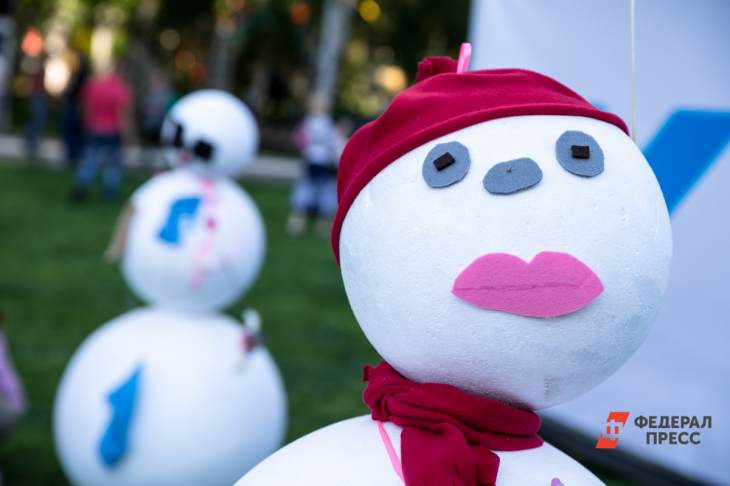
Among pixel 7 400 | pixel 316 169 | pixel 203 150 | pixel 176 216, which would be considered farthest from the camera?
pixel 316 169

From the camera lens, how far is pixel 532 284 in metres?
1.66

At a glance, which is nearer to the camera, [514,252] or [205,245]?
[514,252]

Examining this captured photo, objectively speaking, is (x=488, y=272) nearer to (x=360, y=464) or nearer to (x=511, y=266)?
(x=511, y=266)

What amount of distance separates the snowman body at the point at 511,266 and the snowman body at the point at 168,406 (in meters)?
1.55

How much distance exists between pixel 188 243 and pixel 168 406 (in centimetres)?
62

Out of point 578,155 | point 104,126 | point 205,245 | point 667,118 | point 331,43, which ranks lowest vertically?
point 104,126

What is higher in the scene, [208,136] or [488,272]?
[488,272]

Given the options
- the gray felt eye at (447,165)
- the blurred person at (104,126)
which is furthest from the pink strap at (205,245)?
the blurred person at (104,126)

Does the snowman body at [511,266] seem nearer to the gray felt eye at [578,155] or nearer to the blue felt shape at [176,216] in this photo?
the gray felt eye at [578,155]

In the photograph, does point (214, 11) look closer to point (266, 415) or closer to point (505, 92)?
point (266, 415)

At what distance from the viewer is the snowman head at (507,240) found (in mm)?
1682

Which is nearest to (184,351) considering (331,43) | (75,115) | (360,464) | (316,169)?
(360,464)

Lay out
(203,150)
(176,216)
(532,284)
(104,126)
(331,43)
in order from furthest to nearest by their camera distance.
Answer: (331,43) < (104,126) < (203,150) < (176,216) < (532,284)

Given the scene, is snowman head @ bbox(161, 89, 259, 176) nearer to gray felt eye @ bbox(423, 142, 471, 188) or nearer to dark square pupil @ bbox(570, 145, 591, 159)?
gray felt eye @ bbox(423, 142, 471, 188)
